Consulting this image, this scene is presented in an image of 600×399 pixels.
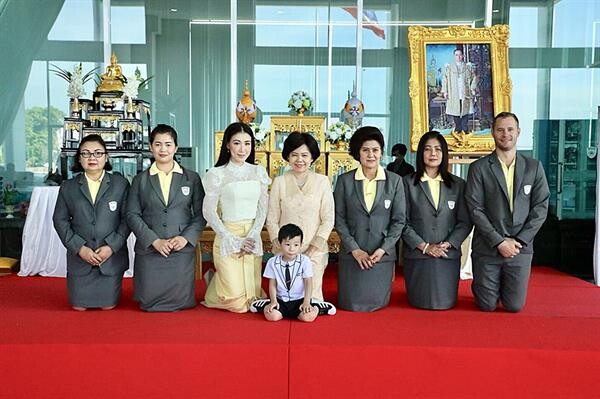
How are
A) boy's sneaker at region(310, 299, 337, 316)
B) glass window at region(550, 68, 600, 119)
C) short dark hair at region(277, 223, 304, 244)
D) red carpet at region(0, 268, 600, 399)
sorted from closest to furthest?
red carpet at region(0, 268, 600, 399) → short dark hair at region(277, 223, 304, 244) → boy's sneaker at region(310, 299, 337, 316) → glass window at region(550, 68, 600, 119)

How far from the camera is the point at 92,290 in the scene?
11.6 feet

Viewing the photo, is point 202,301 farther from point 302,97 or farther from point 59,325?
point 302,97

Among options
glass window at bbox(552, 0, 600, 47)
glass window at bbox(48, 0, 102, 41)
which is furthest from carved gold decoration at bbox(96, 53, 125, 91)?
glass window at bbox(552, 0, 600, 47)

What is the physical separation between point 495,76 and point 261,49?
3.05 m

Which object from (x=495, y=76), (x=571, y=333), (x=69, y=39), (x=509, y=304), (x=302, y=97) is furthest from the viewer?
(x=69, y=39)

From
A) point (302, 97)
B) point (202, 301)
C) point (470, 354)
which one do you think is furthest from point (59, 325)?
point (302, 97)

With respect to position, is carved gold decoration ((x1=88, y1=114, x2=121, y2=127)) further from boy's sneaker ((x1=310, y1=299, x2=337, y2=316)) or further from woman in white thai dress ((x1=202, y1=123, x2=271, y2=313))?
boy's sneaker ((x1=310, y1=299, x2=337, y2=316))

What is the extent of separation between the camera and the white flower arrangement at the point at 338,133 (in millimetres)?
5098

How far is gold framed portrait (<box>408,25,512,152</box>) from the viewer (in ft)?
15.9

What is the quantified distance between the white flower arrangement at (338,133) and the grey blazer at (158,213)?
181cm

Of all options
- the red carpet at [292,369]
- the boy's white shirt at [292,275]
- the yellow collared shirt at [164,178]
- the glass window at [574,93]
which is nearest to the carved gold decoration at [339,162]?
the yellow collared shirt at [164,178]

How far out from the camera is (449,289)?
3645 mm

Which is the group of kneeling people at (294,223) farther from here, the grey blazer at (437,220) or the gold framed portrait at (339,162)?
the gold framed portrait at (339,162)

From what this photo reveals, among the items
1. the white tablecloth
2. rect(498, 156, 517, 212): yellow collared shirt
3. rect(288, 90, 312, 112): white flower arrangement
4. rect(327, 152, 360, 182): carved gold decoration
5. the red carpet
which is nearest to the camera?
the red carpet
